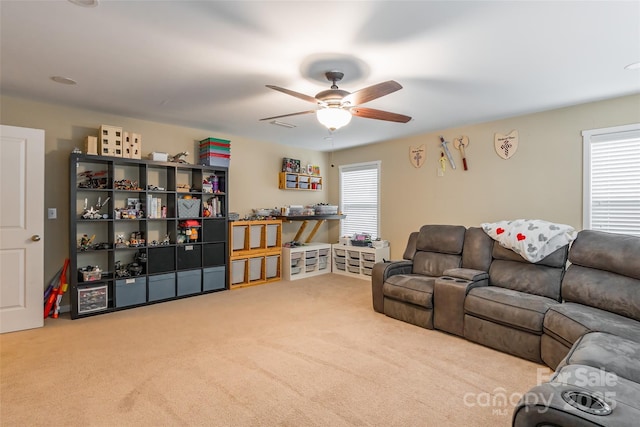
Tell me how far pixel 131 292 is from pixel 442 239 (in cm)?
397

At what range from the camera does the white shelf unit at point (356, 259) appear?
5.55m

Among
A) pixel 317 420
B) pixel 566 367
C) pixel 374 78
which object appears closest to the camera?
pixel 566 367

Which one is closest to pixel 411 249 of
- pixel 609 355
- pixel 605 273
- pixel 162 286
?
pixel 605 273

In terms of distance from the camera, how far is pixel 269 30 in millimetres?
2164

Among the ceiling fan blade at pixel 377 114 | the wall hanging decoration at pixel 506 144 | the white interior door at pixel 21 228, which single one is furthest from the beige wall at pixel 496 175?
the white interior door at pixel 21 228

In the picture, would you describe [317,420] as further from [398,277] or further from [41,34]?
[41,34]

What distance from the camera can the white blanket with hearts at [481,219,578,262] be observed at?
3.16 metres

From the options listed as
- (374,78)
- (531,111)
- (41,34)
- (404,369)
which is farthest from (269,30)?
(531,111)

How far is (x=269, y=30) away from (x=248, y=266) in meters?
3.76

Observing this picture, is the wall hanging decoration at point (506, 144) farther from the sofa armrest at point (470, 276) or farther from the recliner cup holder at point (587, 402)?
the recliner cup holder at point (587, 402)

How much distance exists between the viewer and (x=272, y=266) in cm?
555

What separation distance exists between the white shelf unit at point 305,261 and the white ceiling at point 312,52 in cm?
266

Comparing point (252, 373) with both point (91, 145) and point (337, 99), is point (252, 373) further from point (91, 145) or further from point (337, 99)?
point (91, 145)

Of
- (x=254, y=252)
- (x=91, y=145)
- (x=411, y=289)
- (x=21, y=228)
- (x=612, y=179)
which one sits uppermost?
(x=91, y=145)
